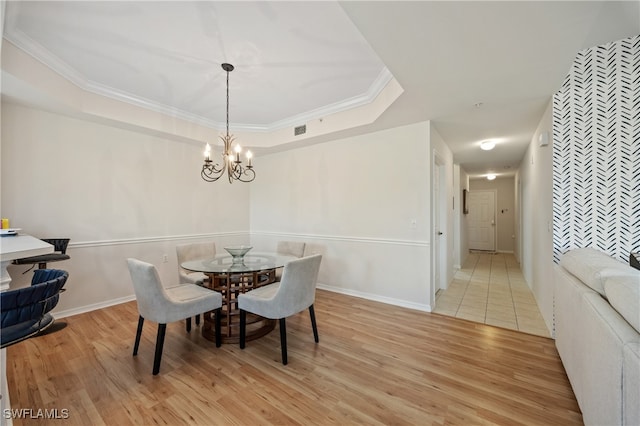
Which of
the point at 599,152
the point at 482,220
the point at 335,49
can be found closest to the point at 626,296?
the point at 599,152

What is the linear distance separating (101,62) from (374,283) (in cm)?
398

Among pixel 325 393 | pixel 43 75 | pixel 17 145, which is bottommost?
pixel 325 393

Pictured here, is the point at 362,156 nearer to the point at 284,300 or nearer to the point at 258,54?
the point at 258,54

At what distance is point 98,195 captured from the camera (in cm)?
330

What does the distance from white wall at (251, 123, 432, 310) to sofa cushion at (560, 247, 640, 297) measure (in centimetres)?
139

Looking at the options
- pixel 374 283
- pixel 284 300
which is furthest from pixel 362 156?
pixel 284 300

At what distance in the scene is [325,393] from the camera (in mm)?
1765

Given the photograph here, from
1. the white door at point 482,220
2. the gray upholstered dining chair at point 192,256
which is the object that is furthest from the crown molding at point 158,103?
the white door at point 482,220

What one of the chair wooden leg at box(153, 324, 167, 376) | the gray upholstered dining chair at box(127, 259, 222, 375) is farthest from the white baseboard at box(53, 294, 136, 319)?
the chair wooden leg at box(153, 324, 167, 376)

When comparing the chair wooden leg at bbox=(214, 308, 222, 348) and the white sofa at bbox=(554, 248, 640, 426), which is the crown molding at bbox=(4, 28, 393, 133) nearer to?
the white sofa at bbox=(554, 248, 640, 426)

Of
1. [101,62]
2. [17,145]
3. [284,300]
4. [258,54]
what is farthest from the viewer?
[17,145]

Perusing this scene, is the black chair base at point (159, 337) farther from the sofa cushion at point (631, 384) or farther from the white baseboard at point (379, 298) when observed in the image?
the sofa cushion at point (631, 384)

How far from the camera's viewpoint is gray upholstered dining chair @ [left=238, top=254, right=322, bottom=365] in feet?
6.92

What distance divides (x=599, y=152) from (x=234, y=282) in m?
3.51
